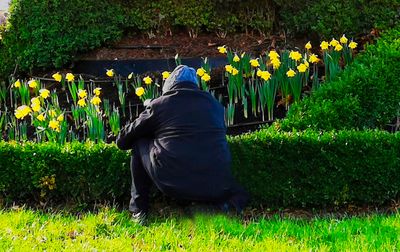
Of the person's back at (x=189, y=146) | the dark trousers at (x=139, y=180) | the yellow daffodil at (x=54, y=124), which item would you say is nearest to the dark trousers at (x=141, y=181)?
the dark trousers at (x=139, y=180)

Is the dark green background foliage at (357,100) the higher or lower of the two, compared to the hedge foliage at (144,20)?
lower

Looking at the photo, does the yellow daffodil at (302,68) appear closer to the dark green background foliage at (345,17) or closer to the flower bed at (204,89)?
the flower bed at (204,89)

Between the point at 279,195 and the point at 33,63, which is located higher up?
the point at 33,63

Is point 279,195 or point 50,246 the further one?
point 279,195

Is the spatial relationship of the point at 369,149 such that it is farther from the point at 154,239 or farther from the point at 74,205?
the point at 74,205

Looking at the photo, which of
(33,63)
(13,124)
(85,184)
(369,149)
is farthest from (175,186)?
(33,63)

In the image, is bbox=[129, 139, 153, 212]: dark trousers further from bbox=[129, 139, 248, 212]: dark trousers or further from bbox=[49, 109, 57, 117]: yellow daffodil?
bbox=[49, 109, 57, 117]: yellow daffodil

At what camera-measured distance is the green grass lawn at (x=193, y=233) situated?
15.9 feet

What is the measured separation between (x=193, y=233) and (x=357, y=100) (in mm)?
2393

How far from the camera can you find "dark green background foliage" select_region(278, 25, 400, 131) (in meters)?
6.50

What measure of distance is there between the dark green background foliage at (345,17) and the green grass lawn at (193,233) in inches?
144

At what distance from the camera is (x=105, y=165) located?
5.84 metres

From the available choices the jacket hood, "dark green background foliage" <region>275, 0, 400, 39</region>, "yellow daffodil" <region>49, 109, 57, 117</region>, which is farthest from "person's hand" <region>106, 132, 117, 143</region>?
"dark green background foliage" <region>275, 0, 400, 39</region>

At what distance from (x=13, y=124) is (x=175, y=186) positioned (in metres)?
2.40
